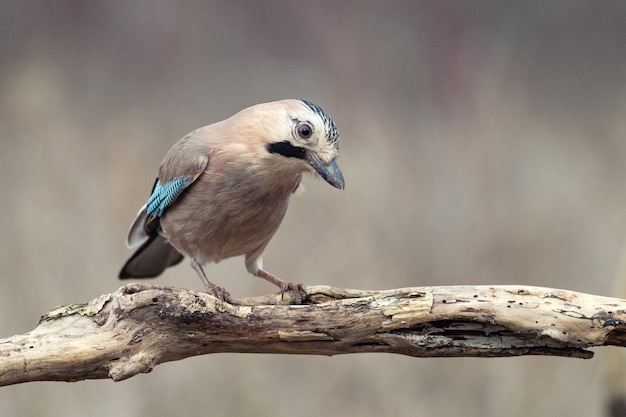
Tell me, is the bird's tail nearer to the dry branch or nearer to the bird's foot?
the bird's foot

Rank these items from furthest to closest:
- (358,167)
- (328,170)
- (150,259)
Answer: (358,167), (150,259), (328,170)

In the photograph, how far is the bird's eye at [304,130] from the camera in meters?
2.77

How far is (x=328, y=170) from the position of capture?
2752mm

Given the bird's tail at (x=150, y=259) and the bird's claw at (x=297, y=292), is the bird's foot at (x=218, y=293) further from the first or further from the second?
the bird's tail at (x=150, y=259)

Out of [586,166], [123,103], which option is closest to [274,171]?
[123,103]

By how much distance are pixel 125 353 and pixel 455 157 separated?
2.67 m

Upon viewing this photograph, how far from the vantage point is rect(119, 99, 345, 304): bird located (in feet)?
9.17

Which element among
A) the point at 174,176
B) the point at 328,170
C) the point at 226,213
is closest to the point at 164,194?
the point at 174,176

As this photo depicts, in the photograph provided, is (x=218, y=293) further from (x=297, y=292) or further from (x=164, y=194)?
(x=164, y=194)

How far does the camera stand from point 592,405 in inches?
170

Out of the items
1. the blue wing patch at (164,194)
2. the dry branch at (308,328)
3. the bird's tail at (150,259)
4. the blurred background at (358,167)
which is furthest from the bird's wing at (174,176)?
the blurred background at (358,167)

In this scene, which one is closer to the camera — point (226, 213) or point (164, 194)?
point (226, 213)

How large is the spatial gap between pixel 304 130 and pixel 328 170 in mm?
188

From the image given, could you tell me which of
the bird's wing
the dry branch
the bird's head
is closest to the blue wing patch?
the bird's wing
